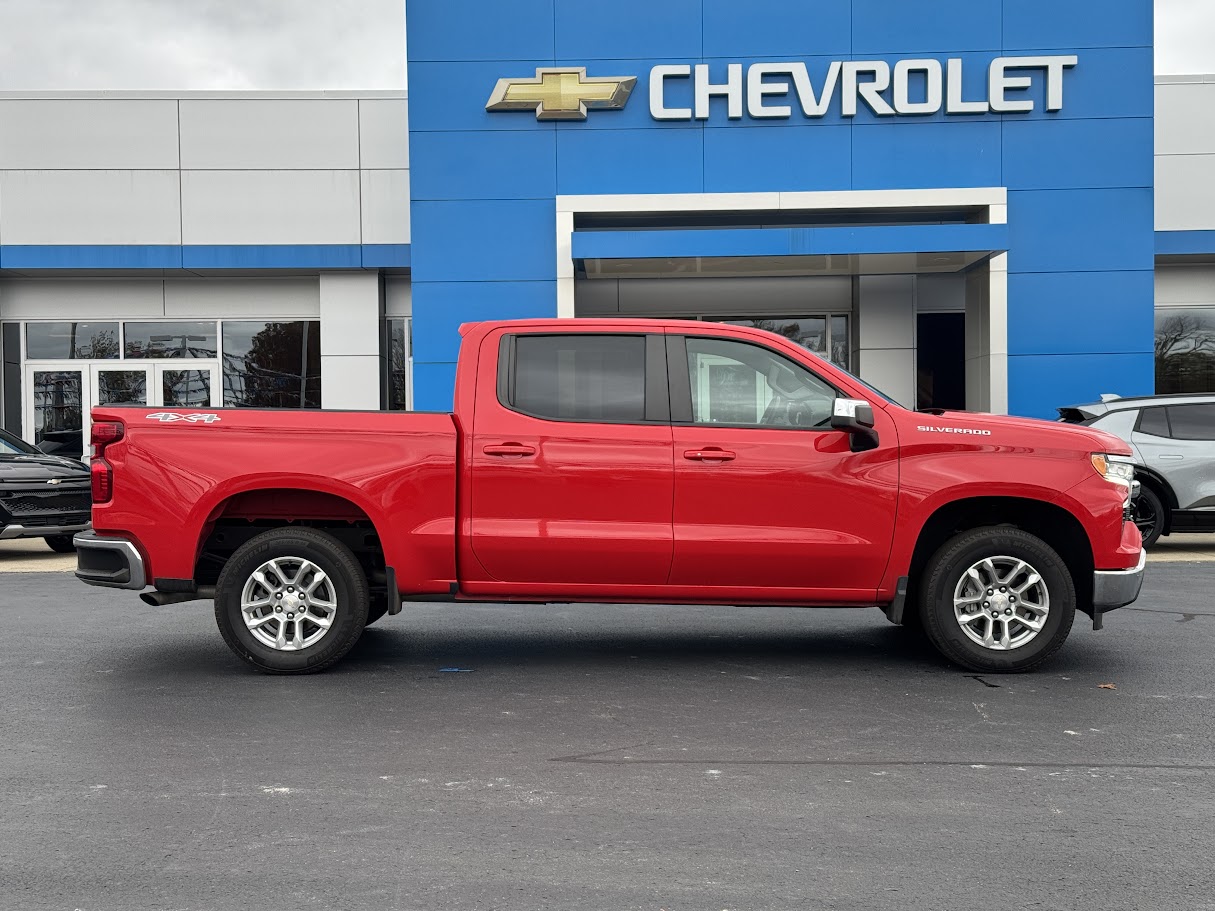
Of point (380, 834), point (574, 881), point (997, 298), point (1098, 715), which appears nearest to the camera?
point (574, 881)

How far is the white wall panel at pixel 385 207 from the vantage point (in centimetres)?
2116

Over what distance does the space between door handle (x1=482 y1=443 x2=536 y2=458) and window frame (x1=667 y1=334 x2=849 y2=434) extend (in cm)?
84

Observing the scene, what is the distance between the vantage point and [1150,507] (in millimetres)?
12758

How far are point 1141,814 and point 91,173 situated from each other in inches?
847

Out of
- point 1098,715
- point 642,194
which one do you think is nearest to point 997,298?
point 642,194

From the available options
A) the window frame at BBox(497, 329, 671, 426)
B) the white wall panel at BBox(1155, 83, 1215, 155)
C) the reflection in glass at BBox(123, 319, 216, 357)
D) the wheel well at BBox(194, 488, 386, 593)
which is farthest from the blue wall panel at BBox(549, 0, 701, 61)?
the wheel well at BBox(194, 488, 386, 593)

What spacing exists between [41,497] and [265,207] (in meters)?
9.52

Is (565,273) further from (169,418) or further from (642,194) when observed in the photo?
(169,418)

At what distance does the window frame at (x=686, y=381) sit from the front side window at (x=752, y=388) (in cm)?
1

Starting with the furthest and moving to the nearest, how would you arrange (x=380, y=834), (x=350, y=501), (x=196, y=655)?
1. (x=196, y=655)
2. (x=350, y=501)
3. (x=380, y=834)

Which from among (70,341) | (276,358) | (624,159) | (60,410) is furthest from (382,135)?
(60,410)

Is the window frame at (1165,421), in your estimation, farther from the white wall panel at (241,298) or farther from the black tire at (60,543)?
the white wall panel at (241,298)

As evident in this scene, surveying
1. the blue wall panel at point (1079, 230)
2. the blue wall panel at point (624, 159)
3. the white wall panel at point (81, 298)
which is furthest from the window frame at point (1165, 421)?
the white wall panel at point (81, 298)

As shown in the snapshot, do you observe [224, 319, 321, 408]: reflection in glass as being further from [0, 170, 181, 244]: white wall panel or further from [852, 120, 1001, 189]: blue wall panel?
[852, 120, 1001, 189]: blue wall panel
